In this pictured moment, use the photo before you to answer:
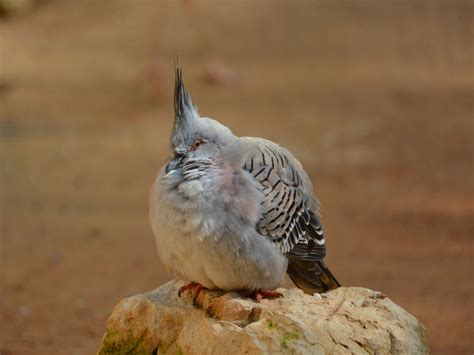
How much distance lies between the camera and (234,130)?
39.9 ft

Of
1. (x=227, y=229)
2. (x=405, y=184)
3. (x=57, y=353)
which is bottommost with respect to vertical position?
(x=57, y=353)

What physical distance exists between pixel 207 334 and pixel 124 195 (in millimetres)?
6122

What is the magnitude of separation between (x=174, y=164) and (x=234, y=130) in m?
7.16

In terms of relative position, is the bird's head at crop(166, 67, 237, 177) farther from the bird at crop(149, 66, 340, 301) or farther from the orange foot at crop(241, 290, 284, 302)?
the orange foot at crop(241, 290, 284, 302)

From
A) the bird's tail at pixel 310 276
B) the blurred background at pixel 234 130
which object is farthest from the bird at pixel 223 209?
the blurred background at pixel 234 130

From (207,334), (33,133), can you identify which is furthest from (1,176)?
(207,334)

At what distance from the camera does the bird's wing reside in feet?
16.8

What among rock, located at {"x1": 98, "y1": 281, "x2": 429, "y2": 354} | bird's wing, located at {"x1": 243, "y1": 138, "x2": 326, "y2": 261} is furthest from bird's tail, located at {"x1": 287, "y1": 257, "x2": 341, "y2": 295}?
rock, located at {"x1": 98, "y1": 281, "x2": 429, "y2": 354}

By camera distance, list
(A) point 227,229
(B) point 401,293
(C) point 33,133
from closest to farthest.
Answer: (A) point 227,229
(B) point 401,293
(C) point 33,133

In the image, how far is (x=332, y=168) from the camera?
11430 millimetres

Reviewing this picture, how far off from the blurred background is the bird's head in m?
2.57

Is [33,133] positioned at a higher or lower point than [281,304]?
lower

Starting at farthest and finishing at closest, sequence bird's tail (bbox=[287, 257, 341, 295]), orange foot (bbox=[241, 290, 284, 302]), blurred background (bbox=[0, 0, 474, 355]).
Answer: blurred background (bbox=[0, 0, 474, 355])
bird's tail (bbox=[287, 257, 341, 295])
orange foot (bbox=[241, 290, 284, 302])

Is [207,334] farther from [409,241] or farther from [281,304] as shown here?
[409,241]
